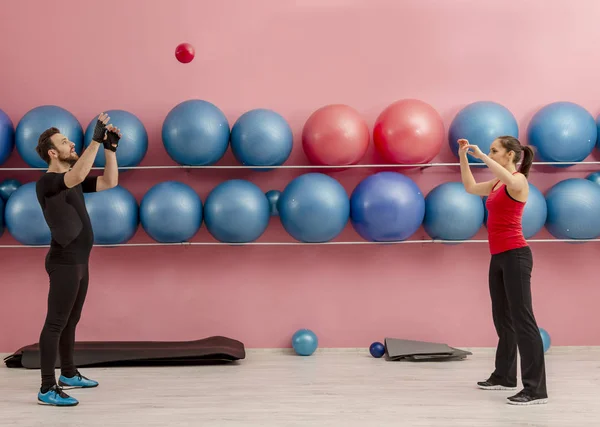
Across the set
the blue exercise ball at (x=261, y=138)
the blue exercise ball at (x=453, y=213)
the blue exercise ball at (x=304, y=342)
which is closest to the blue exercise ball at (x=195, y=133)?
the blue exercise ball at (x=261, y=138)

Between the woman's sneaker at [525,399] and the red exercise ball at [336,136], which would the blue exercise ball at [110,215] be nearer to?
the red exercise ball at [336,136]

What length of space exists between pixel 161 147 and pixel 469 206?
80.2 inches

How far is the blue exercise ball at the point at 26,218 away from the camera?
372 centimetres

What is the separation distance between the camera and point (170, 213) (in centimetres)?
375

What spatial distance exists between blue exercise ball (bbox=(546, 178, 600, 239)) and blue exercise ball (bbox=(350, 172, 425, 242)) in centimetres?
83

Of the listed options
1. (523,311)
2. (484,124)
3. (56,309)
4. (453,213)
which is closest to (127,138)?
(56,309)

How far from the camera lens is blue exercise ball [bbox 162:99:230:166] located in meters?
3.80

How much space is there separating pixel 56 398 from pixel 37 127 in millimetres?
1716

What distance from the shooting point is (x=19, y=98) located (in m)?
4.26

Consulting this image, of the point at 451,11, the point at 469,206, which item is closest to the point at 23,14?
the point at 451,11

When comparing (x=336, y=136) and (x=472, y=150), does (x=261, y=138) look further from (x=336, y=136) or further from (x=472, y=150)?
(x=472, y=150)

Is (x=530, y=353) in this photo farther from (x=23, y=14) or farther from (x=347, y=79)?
(x=23, y=14)

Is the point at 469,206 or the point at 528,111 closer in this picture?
the point at 469,206

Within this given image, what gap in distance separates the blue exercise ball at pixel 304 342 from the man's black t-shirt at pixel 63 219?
5.19 ft
